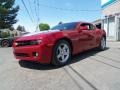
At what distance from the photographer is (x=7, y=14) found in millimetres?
41031

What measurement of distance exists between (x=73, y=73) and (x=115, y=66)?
1.27 meters

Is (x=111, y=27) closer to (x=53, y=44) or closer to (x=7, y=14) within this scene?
(x=53, y=44)

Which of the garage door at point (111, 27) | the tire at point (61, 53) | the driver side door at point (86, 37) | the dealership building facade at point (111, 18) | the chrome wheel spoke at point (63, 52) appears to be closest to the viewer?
the tire at point (61, 53)

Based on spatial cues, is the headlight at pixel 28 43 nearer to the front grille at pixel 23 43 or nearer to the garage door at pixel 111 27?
the front grille at pixel 23 43

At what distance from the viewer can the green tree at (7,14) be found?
39206 mm

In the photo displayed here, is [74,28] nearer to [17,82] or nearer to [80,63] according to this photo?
[80,63]

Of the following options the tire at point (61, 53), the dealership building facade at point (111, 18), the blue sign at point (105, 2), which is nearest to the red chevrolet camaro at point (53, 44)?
the tire at point (61, 53)

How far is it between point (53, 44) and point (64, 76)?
108 centimetres

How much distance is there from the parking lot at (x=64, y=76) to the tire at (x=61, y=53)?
7.3 inches

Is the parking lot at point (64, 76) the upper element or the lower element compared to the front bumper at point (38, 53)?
lower

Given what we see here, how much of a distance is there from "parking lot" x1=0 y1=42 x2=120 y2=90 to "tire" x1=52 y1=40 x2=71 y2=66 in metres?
0.19

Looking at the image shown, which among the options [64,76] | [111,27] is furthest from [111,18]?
[64,76]

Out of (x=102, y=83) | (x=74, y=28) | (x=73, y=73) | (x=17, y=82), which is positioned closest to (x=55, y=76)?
(x=73, y=73)

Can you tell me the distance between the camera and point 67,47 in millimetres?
6172
